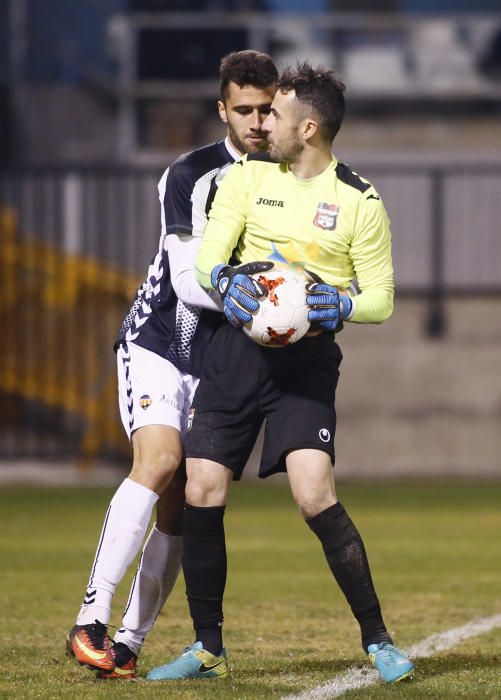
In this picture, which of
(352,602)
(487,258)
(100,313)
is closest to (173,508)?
(352,602)

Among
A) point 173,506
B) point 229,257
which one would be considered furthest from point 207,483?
point 229,257

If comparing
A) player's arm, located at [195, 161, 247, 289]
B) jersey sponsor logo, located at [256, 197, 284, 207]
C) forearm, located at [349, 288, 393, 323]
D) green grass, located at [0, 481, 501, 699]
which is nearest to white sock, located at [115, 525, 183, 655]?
green grass, located at [0, 481, 501, 699]

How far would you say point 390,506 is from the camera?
1254 centimetres

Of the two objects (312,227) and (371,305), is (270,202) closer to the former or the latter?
(312,227)

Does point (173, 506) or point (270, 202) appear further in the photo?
point (173, 506)

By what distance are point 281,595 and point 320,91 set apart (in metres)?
3.34

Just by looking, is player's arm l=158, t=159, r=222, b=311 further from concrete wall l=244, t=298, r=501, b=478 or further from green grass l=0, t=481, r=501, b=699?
concrete wall l=244, t=298, r=501, b=478

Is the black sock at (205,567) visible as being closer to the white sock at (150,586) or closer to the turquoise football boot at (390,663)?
the white sock at (150,586)

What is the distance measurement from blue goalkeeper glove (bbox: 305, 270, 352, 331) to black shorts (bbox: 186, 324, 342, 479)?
0.74 ft

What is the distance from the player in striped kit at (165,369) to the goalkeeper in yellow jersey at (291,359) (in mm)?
146

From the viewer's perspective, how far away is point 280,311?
480cm

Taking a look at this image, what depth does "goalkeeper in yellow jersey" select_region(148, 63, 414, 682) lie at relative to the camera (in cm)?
493

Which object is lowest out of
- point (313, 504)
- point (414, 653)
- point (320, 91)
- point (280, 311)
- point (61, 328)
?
point (414, 653)

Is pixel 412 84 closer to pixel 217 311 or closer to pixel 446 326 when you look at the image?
pixel 446 326
